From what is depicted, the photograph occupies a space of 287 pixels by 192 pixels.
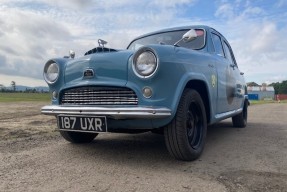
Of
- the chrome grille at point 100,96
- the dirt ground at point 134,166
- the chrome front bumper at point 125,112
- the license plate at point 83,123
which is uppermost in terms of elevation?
the chrome grille at point 100,96

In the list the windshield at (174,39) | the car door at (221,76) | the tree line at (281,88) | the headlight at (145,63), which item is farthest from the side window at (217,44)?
the tree line at (281,88)

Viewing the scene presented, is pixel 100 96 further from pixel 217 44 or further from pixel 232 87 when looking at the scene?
pixel 232 87

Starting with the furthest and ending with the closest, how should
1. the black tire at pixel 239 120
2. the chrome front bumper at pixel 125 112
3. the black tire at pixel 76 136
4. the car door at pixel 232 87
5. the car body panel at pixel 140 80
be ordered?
the black tire at pixel 239 120 → the car door at pixel 232 87 → the black tire at pixel 76 136 → the car body panel at pixel 140 80 → the chrome front bumper at pixel 125 112

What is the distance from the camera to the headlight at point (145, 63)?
3.50 meters

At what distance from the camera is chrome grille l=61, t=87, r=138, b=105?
3.60m

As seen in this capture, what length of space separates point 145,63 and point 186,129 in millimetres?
863

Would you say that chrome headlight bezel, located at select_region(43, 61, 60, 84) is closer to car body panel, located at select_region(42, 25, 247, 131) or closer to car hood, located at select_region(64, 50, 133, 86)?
car body panel, located at select_region(42, 25, 247, 131)

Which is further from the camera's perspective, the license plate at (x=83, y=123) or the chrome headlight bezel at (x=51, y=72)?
the chrome headlight bezel at (x=51, y=72)

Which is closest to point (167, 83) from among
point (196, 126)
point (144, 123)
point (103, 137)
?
point (144, 123)

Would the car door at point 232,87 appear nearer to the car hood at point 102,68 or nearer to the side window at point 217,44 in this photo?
the side window at point 217,44

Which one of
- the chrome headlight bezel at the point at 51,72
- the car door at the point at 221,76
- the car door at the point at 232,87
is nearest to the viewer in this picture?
the chrome headlight bezel at the point at 51,72

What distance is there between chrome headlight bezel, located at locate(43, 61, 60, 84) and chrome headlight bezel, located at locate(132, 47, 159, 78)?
1.20m

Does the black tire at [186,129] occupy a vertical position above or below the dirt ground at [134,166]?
above

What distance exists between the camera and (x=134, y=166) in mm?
3639
